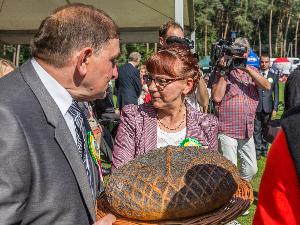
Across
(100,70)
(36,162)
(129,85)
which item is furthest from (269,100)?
(36,162)

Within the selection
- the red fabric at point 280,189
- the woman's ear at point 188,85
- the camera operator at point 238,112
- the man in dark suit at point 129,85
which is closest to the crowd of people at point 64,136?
the red fabric at point 280,189

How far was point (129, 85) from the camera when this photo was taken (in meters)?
8.88

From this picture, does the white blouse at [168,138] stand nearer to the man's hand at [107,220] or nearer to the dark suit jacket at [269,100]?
the man's hand at [107,220]

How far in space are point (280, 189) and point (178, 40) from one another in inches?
106

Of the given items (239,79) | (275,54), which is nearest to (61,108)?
(239,79)

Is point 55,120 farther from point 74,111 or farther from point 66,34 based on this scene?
point 66,34

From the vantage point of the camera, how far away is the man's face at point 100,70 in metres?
1.84

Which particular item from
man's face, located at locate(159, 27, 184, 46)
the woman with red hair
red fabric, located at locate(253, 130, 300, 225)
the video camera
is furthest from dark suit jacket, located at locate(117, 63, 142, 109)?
red fabric, located at locate(253, 130, 300, 225)

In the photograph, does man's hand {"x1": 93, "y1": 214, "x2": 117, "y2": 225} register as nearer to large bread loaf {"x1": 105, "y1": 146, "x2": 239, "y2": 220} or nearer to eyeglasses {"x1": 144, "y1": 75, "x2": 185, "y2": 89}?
large bread loaf {"x1": 105, "y1": 146, "x2": 239, "y2": 220}

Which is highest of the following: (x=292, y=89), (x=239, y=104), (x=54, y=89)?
(x=54, y=89)

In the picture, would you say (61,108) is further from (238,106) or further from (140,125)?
(238,106)

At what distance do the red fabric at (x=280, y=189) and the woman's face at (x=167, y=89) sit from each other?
4.66 feet

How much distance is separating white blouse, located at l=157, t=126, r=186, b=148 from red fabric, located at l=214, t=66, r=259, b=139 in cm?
288

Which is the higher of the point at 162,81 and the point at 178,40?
the point at 178,40
